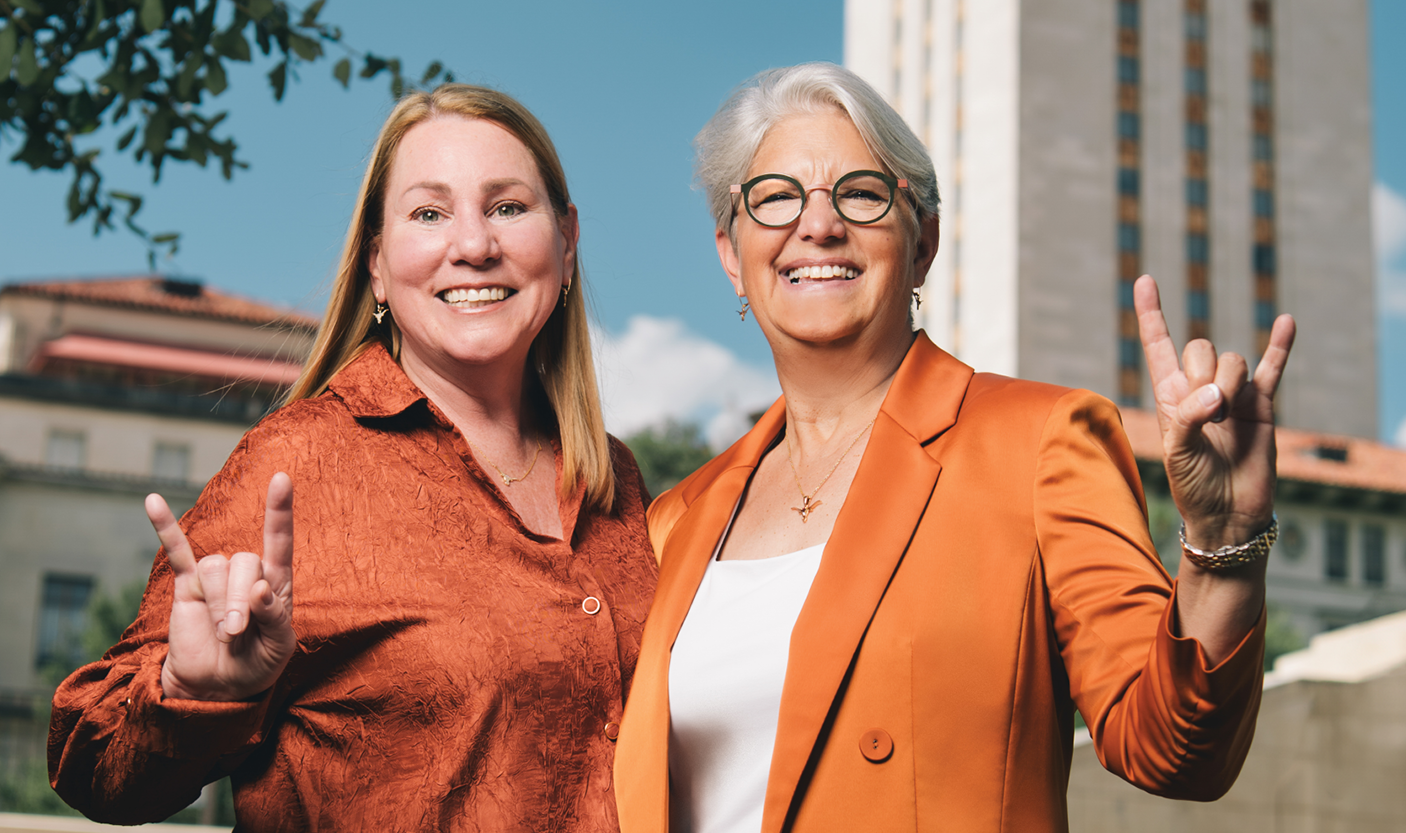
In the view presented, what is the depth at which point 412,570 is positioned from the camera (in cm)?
291

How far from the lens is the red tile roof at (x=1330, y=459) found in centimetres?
4238

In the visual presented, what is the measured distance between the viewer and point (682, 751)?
2977 millimetres

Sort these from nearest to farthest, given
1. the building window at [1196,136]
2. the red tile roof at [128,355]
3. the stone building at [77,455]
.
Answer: the stone building at [77,455] → the red tile roof at [128,355] → the building window at [1196,136]

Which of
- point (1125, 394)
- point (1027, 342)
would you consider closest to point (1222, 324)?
point (1125, 394)

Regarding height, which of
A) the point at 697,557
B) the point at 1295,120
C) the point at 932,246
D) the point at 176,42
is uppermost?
the point at 1295,120

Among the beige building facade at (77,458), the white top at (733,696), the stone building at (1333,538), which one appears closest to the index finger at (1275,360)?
the white top at (733,696)

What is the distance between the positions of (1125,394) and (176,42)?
159ft

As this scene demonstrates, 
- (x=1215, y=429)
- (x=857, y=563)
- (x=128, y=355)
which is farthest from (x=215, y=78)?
(x=128, y=355)

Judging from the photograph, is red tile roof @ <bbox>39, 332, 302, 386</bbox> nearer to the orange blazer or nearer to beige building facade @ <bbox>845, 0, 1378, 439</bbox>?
beige building facade @ <bbox>845, 0, 1378, 439</bbox>

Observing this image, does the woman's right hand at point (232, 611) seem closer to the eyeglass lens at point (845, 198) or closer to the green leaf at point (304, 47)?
the eyeglass lens at point (845, 198)

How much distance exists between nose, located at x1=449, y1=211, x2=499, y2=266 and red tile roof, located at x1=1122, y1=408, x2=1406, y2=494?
3973 centimetres

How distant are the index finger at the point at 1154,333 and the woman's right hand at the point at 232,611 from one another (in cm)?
145

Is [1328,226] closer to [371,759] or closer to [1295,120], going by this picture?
[1295,120]

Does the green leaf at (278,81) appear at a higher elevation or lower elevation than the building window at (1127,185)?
lower
